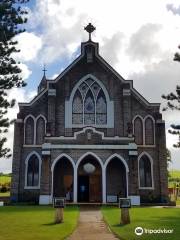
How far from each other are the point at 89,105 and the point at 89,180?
699cm

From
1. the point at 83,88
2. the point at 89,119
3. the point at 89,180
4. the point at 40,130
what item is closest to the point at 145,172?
the point at 89,180

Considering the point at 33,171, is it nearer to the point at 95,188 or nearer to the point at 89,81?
the point at 95,188

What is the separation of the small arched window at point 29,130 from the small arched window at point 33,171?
1.43 meters

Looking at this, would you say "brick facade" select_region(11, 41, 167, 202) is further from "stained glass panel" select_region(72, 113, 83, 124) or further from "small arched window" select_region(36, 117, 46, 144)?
"stained glass panel" select_region(72, 113, 83, 124)

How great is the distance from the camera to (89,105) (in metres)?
36.3

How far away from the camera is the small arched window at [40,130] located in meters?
35.6

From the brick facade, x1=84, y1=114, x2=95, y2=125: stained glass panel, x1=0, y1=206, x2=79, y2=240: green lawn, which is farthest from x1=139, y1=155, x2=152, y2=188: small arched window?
x1=0, y1=206, x2=79, y2=240: green lawn

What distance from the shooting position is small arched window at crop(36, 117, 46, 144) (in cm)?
3559

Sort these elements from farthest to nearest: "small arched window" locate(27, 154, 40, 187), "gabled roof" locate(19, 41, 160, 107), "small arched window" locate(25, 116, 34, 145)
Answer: "gabled roof" locate(19, 41, 160, 107)
"small arched window" locate(25, 116, 34, 145)
"small arched window" locate(27, 154, 40, 187)

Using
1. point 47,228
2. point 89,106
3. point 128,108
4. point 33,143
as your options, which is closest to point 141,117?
point 128,108

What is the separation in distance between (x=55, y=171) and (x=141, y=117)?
9.63m

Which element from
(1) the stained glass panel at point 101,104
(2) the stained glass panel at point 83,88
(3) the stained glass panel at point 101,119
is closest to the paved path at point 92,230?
(3) the stained glass panel at point 101,119

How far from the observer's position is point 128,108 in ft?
119

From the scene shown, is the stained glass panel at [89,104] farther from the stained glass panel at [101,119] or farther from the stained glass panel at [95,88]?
the stained glass panel at [101,119]
